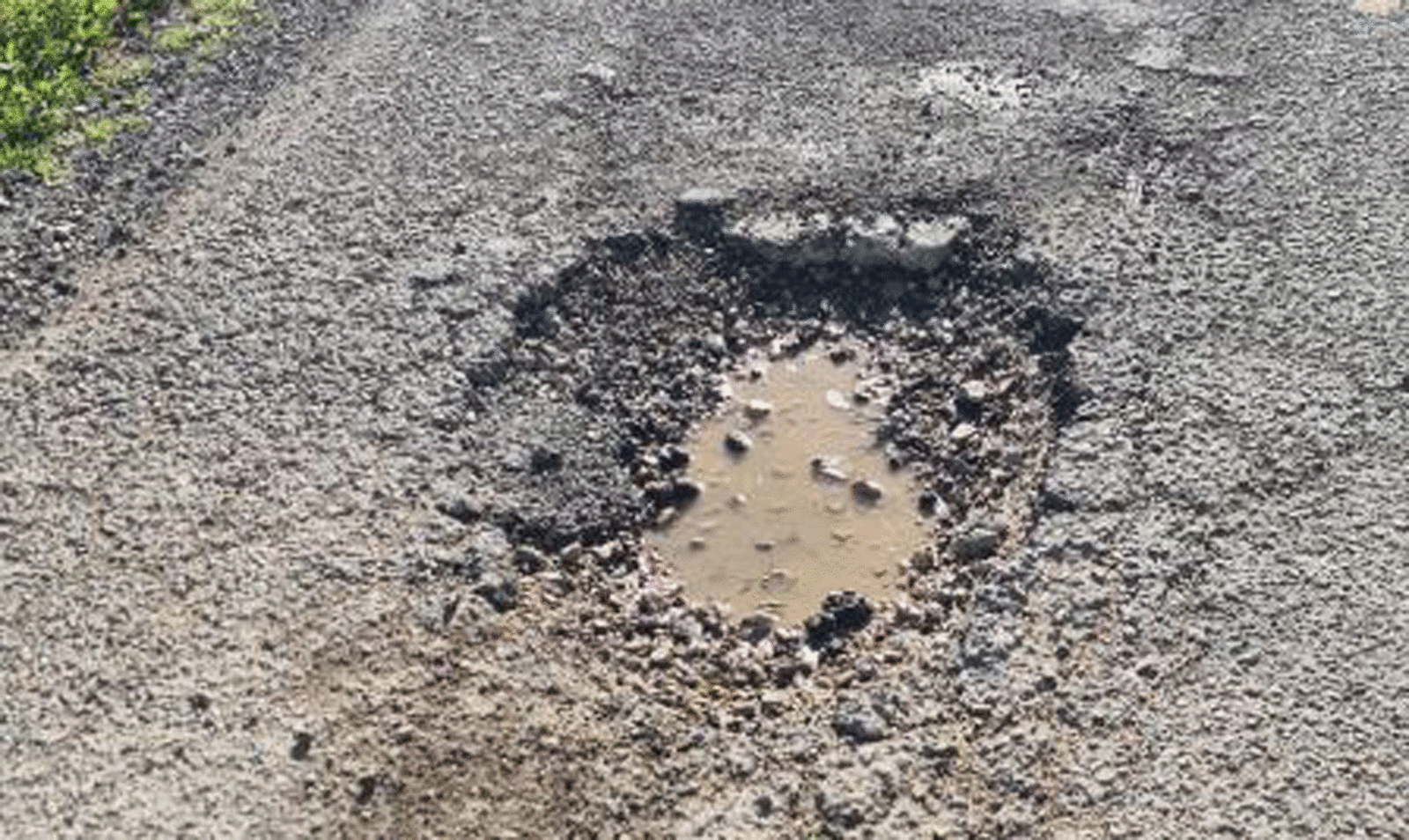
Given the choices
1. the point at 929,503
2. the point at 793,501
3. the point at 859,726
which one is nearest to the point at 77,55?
the point at 793,501

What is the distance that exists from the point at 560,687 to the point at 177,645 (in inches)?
47.1

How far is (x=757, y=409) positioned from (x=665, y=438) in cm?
38

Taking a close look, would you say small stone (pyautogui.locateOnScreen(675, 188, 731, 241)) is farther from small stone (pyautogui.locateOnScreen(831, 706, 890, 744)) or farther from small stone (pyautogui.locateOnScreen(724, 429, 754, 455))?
small stone (pyautogui.locateOnScreen(831, 706, 890, 744))

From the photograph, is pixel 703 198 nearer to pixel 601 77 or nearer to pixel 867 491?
pixel 601 77

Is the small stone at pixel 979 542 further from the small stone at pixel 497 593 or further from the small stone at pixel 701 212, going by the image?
the small stone at pixel 701 212

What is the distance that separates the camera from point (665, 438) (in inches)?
240

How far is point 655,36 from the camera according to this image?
7969mm

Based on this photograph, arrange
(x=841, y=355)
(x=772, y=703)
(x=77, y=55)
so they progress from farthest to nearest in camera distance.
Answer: (x=77, y=55), (x=841, y=355), (x=772, y=703)

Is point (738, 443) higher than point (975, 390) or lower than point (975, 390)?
lower

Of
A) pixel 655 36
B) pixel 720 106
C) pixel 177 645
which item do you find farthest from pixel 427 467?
pixel 655 36

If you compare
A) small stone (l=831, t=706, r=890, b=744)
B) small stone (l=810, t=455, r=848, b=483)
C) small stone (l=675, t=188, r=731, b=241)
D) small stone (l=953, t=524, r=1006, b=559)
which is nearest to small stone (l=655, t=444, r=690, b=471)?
small stone (l=810, t=455, r=848, b=483)

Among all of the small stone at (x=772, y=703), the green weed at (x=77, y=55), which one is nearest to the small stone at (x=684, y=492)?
the small stone at (x=772, y=703)

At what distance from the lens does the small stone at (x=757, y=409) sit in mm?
6211

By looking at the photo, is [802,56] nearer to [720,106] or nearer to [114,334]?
[720,106]
